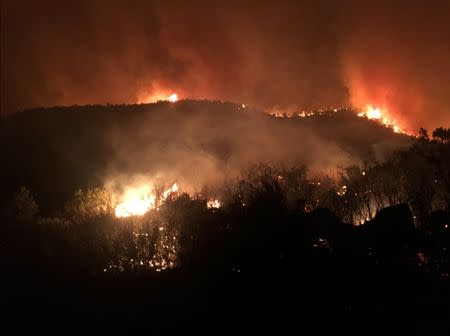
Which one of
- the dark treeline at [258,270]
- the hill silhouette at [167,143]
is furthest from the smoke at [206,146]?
the dark treeline at [258,270]

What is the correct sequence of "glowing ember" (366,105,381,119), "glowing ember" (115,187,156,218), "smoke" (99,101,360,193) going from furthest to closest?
1. "glowing ember" (366,105,381,119)
2. "smoke" (99,101,360,193)
3. "glowing ember" (115,187,156,218)

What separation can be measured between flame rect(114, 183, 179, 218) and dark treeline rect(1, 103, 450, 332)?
26.8ft

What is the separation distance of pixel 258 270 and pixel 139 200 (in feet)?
75.3

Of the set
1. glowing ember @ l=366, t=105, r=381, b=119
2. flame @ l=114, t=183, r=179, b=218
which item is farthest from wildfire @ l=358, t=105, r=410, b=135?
flame @ l=114, t=183, r=179, b=218

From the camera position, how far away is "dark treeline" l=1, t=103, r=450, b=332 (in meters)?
11.6

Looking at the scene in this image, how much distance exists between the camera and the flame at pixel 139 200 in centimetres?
2866

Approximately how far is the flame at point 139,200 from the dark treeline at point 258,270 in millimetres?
8177

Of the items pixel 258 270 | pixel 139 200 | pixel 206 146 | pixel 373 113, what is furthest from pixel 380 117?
pixel 258 270

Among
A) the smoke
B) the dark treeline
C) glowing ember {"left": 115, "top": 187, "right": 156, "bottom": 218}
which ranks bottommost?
the dark treeline

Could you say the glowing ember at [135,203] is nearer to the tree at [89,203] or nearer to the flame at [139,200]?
the flame at [139,200]

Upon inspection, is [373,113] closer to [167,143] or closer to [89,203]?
[167,143]

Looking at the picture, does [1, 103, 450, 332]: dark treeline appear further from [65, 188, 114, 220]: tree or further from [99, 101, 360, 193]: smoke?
[99, 101, 360, 193]: smoke

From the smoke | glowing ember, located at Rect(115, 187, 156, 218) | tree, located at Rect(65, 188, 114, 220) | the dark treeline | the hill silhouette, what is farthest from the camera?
the hill silhouette

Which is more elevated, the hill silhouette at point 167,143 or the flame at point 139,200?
the hill silhouette at point 167,143
